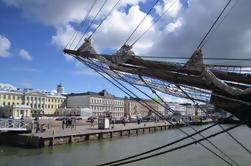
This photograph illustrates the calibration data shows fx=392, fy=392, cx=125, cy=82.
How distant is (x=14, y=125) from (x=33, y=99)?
8144 centimetres

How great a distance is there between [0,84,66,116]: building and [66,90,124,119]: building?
176 inches

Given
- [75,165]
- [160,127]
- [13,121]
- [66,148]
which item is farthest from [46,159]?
[160,127]

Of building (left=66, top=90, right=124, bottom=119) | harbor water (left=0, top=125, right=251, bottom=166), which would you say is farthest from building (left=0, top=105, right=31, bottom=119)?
harbor water (left=0, top=125, right=251, bottom=166)

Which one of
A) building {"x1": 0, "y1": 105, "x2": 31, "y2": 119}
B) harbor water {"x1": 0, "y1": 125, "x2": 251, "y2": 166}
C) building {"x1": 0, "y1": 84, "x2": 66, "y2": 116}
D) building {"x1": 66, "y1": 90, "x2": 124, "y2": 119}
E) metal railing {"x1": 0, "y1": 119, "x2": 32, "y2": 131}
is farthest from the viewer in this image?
building {"x1": 66, "y1": 90, "x2": 124, "y2": 119}

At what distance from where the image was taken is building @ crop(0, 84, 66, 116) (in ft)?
354

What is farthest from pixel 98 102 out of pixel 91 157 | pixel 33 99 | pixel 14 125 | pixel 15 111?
pixel 91 157

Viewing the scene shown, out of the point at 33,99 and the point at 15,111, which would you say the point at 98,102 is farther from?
the point at 15,111

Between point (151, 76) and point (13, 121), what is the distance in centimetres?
3119

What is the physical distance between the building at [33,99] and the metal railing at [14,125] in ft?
209

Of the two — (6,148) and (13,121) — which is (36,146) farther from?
(13,121)

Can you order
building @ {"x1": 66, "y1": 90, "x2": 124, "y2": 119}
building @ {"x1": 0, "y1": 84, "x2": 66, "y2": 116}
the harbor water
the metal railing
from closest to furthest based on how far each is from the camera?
the harbor water < the metal railing < building @ {"x1": 0, "y1": 84, "x2": 66, "y2": 116} < building @ {"x1": 66, "y1": 90, "x2": 124, "y2": 119}

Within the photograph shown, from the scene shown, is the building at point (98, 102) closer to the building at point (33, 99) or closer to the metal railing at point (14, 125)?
the building at point (33, 99)

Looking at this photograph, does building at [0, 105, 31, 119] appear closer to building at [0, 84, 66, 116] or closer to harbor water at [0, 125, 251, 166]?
building at [0, 84, 66, 116]

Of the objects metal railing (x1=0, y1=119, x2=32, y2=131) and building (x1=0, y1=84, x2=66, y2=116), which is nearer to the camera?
metal railing (x1=0, y1=119, x2=32, y2=131)
